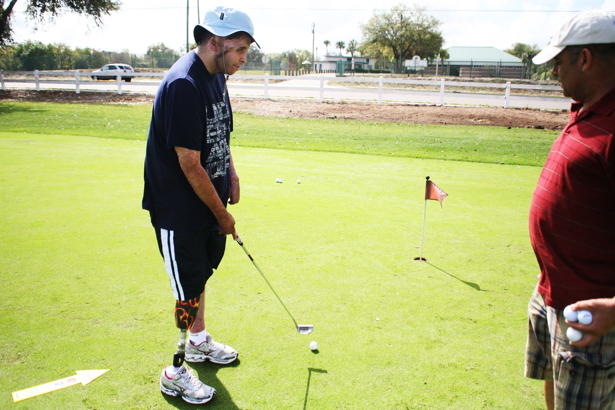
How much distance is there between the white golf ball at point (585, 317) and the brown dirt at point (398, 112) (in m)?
17.6

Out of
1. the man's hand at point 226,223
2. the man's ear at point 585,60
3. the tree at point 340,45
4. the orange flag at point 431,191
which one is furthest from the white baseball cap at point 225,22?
the tree at point 340,45

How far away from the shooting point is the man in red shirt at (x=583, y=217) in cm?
185

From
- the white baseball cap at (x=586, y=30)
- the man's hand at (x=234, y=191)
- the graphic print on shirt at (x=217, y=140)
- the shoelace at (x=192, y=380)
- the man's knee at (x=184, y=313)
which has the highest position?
the white baseball cap at (x=586, y=30)

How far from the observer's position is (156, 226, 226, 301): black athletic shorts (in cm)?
290

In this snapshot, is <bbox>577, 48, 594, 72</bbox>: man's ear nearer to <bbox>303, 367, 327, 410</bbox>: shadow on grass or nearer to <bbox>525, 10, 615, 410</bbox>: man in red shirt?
<bbox>525, 10, 615, 410</bbox>: man in red shirt

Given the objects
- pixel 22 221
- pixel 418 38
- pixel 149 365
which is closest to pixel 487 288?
pixel 149 365

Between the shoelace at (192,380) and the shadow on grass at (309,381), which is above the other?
the shoelace at (192,380)

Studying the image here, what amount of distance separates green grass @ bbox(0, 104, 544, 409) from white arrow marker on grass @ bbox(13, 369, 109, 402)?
5cm

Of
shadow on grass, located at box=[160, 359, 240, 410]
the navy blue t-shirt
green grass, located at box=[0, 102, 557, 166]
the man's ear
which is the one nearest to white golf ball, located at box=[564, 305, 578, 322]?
the man's ear

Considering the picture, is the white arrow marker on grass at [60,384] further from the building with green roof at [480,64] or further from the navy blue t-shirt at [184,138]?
the building with green roof at [480,64]

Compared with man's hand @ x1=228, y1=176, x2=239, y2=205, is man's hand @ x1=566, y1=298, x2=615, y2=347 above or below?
below

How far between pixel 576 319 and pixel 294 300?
236 centimetres

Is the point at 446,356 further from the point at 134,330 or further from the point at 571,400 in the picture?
the point at 134,330

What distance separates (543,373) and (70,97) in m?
29.9
